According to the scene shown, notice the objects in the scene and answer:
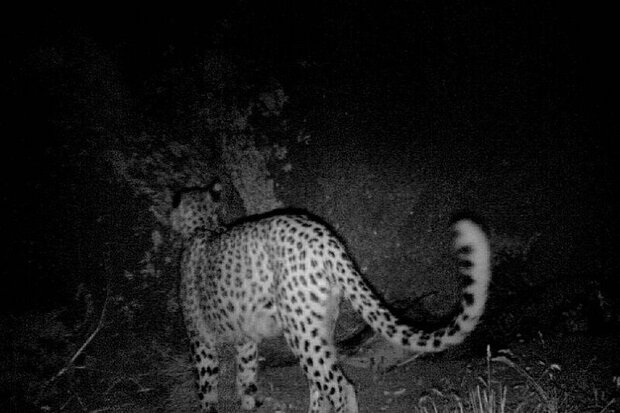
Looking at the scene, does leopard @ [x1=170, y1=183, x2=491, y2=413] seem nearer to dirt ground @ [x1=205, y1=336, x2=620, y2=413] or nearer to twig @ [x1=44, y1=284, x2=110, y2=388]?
dirt ground @ [x1=205, y1=336, x2=620, y2=413]

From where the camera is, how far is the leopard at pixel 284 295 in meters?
2.02

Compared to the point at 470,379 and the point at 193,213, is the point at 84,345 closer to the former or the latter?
the point at 193,213

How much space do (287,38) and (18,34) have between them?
1.95m

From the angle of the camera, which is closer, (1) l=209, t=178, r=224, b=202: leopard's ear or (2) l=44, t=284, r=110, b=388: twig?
(2) l=44, t=284, r=110, b=388: twig

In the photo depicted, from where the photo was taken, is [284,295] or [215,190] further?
[215,190]

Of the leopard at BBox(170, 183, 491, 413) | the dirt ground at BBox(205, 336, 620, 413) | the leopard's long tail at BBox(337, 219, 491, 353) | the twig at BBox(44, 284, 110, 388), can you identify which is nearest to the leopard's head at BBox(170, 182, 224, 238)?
the leopard at BBox(170, 183, 491, 413)

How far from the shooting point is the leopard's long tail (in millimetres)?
1910

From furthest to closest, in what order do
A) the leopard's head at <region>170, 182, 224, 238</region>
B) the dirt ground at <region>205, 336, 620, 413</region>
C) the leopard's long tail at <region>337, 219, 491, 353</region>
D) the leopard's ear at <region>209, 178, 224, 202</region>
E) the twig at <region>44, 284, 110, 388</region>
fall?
the leopard's ear at <region>209, 178, 224, 202</region>
the leopard's head at <region>170, 182, 224, 238</region>
the twig at <region>44, 284, 110, 388</region>
the dirt ground at <region>205, 336, 620, 413</region>
the leopard's long tail at <region>337, 219, 491, 353</region>

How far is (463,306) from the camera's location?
196 centimetres

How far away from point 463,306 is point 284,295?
1009 mm

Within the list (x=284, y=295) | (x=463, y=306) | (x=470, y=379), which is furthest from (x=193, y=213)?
(x=470, y=379)

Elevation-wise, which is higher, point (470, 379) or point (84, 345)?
point (84, 345)

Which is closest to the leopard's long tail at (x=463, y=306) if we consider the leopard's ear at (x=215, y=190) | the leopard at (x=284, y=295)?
the leopard at (x=284, y=295)

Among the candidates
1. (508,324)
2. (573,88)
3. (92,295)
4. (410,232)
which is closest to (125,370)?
(92,295)
